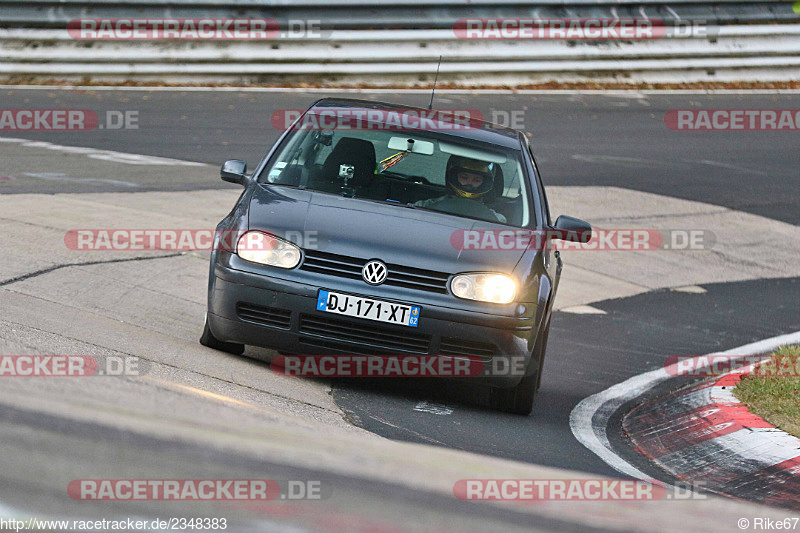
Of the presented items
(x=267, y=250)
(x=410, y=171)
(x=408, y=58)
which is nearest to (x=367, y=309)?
(x=267, y=250)

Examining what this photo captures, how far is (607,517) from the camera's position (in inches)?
108

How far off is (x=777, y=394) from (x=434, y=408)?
2.14 meters

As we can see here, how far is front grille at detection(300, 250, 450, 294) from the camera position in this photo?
6051 millimetres

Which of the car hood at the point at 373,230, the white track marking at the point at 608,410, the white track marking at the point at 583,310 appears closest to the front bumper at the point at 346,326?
the car hood at the point at 373,230

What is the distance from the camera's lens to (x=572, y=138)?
59.5 feet

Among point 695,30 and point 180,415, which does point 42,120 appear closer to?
point 695,30

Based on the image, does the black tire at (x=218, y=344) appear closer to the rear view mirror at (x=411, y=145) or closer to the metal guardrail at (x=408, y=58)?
the rear view mirror at (x=411, y=145)

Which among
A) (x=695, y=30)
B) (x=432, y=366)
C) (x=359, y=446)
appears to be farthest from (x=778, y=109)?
(x=359, y=446)

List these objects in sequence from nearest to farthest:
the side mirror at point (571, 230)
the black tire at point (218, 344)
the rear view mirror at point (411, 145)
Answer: the black tire at point (218, 344) < the side mirror at point (571, 230) < the rear view mirror at point (411, 145)

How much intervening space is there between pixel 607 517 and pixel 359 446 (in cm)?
67

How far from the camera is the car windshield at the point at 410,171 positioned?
7016 mm

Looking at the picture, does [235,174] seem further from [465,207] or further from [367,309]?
[367,309]

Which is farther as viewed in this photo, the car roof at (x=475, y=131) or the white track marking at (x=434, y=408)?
the car roof at (x=475, y=131)

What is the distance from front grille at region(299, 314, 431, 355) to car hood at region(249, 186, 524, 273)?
35cm
